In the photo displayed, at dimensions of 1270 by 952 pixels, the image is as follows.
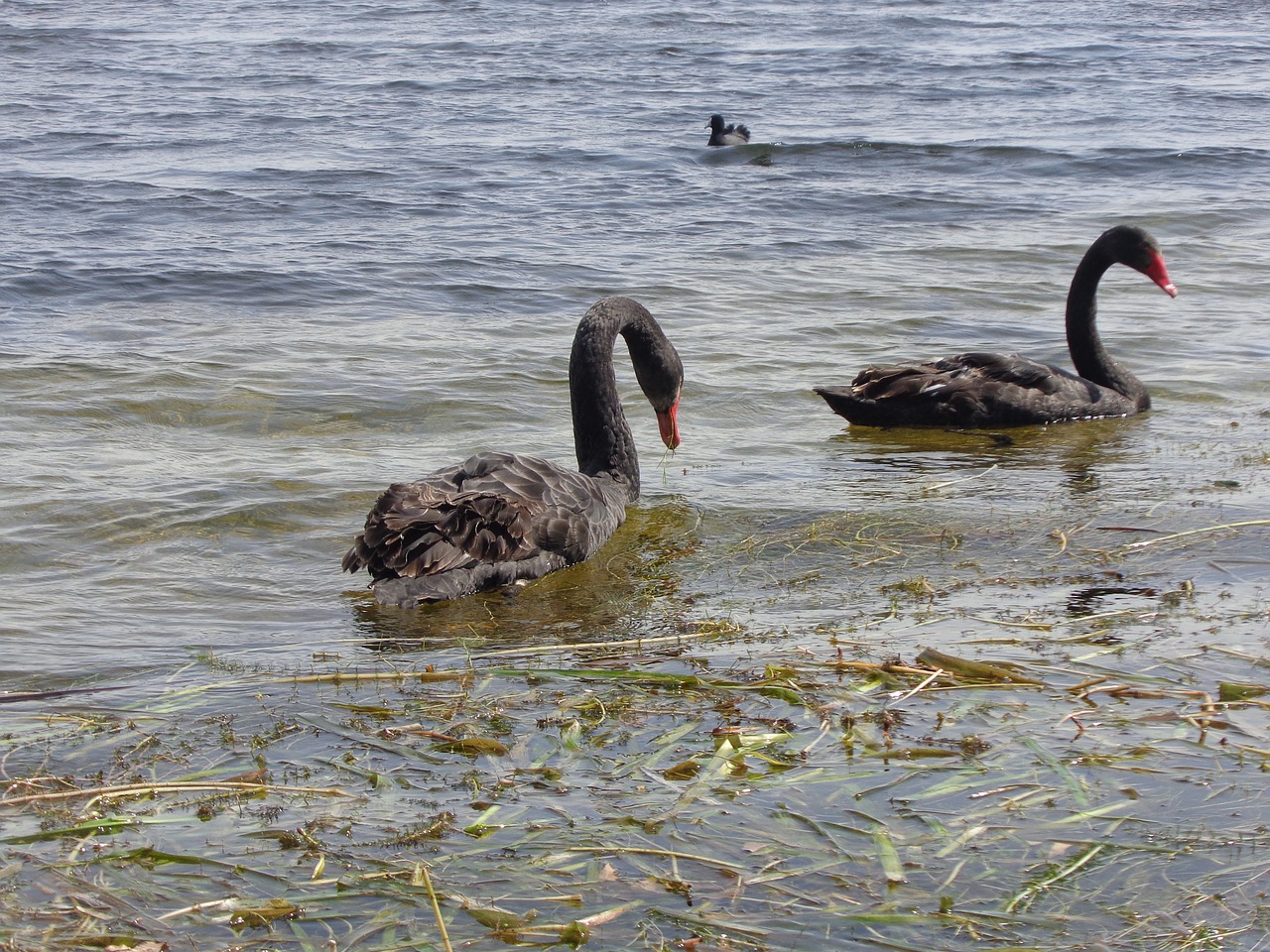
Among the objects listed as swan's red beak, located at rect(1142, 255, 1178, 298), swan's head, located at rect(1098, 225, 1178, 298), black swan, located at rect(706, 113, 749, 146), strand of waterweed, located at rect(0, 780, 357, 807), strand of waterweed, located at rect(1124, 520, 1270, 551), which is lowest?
strand of waterweed, located at rect(1124, 520, 1270, 551)

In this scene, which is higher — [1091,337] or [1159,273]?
[1159,273]

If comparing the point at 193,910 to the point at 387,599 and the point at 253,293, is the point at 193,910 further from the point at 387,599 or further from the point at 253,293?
the point at 253,293

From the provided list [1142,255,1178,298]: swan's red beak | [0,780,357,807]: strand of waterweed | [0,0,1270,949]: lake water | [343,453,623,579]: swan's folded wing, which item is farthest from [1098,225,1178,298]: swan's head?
[0,780,357,807]: strand of waterweed

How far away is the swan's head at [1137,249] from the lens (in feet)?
29.2

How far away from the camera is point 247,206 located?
516 inches

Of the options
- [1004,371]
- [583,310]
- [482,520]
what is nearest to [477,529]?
[482,520]

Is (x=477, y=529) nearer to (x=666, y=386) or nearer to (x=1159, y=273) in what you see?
(x=666, y=386)

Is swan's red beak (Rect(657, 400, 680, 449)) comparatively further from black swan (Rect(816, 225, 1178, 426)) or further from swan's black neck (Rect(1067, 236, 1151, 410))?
swan's black neck (Rect(1067, 236, 1151, 410))

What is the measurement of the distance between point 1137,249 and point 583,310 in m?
3.55

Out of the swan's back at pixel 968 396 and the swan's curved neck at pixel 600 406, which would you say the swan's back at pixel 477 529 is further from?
the swan's back at pixel 968 396

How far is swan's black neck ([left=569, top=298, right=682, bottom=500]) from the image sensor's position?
263 inches

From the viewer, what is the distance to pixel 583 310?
10.2 m

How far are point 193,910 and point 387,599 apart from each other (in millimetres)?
2247

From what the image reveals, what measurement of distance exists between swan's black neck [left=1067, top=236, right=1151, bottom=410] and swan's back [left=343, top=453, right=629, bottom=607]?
3.62m
